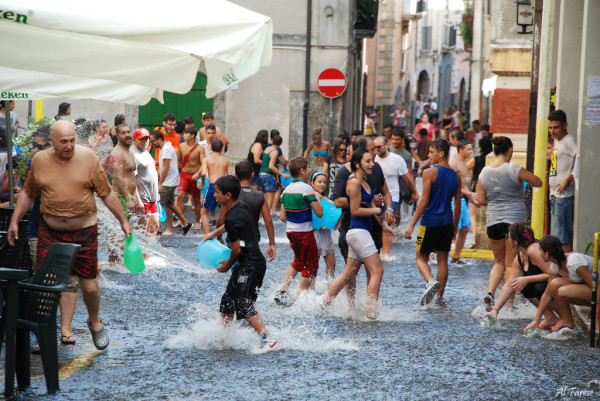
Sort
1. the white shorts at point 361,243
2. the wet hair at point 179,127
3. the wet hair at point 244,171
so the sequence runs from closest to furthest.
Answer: the wet hair at point 244,171 < the white shorts at point 361,243 < the wet hair at point 179,127

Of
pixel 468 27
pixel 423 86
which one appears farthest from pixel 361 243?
pixel 423 86

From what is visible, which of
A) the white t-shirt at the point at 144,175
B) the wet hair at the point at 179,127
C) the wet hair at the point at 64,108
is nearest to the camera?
the white t-shirt at the point at 144,175

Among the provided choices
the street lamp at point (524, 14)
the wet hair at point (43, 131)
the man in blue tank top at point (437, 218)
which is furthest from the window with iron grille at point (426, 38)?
the wet hair at point (43, 131)

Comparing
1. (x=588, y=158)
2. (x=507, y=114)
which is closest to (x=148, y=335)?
(x=588, y=158)

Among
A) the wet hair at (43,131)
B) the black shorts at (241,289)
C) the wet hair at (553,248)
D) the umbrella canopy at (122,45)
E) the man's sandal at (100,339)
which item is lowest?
the man's sandal at (100,339)

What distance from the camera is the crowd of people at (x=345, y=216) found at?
707cm

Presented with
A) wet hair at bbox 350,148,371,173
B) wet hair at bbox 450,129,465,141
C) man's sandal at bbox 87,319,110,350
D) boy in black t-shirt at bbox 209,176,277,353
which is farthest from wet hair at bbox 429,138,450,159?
wet hair at bbox 450,129,465,141

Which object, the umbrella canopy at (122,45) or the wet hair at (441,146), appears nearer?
the umbrella canopy at (122,45)

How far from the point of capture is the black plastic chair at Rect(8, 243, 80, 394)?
5.84m

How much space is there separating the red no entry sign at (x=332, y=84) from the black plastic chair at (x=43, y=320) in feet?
52.0

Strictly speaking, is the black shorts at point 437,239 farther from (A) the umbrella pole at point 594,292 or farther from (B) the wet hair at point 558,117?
(A) the umbrella pole at point 594,292

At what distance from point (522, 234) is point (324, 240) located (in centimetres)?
242

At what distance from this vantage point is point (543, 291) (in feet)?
26.9

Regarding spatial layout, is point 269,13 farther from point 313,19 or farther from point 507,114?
point 507,114
